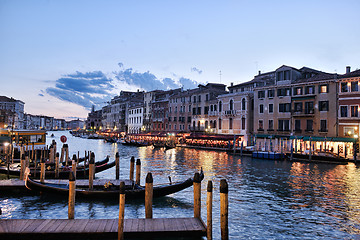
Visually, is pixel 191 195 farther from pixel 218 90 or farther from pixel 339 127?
pixel 218 90

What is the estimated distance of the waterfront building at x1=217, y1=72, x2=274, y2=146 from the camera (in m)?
42.8

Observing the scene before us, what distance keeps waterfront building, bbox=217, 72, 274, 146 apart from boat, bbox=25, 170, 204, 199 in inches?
1236

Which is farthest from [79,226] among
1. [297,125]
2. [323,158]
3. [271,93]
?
[271,93]

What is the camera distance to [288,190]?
16.1m

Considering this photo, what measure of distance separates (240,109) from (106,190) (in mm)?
33952

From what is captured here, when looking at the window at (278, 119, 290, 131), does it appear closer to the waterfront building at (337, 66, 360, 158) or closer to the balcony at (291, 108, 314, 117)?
the balcony at (291, 108, 314, 117)

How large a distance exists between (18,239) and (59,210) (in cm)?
400

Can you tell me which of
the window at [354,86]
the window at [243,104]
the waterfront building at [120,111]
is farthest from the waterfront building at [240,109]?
the waterfront building at [120,111]

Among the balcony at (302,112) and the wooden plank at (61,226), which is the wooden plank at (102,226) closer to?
the wooden plank at (61,226)

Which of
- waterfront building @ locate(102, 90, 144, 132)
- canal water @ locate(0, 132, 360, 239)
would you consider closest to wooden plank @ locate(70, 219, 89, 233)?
canal water @ locate(0, 132, 360, 239)

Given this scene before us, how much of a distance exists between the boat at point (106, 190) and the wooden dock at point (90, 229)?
3727 millimetres

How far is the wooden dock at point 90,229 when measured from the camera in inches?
311

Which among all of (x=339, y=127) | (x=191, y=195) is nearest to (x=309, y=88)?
(x=339, y=127)

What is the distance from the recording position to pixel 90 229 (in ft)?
26.6
